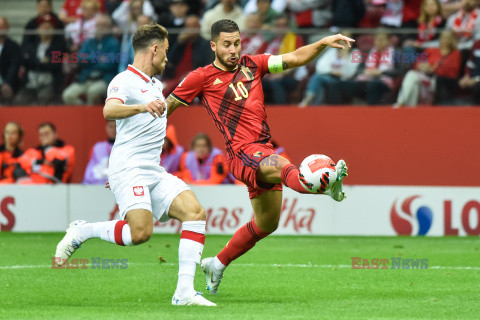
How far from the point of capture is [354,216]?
13828 mm

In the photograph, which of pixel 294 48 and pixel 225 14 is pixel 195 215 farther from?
pixel 225 14

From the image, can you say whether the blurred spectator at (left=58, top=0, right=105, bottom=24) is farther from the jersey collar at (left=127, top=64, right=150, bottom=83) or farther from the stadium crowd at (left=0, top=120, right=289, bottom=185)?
the jersey collar at (left=127, top=64, right=150, bottom=83)

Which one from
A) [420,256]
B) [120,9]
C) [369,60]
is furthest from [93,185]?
[420,256]

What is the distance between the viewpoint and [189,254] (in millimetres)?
7320

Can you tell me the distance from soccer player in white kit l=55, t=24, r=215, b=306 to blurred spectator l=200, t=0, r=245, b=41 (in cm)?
728

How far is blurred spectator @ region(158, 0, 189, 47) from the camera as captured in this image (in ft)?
50.3

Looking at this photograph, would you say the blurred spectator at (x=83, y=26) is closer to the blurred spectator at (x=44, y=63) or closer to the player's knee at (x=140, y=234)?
the blurred spectator at (x=44, y=63)

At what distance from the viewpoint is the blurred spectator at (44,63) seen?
48.6 feet

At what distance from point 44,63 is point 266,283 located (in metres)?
7.30

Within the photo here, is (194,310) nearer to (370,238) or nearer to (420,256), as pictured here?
(420,256)

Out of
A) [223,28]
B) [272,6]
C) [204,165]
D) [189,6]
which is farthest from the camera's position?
[189,6]

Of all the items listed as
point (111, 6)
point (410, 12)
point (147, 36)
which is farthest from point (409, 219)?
point (147, 36)

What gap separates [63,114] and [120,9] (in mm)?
2055

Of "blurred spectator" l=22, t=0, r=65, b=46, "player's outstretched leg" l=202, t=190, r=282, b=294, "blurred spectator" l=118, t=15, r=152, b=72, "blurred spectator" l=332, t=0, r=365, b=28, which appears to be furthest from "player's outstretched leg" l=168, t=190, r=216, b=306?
"blurred spectator" l=22, t=0, r=65, b=46
